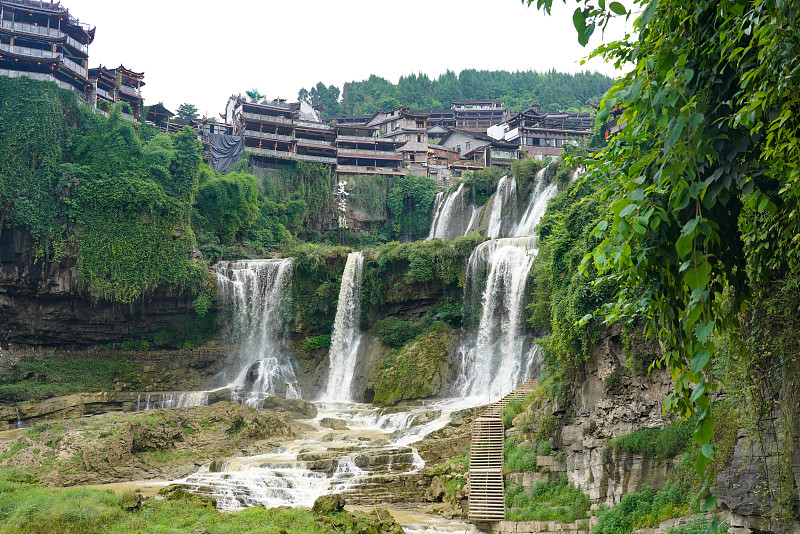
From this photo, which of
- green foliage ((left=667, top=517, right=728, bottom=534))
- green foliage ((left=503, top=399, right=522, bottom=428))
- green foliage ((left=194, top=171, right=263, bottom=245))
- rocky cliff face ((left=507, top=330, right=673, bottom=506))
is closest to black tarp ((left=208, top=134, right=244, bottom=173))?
green foliage ((left=194, top=171, right=263, bottom=245))

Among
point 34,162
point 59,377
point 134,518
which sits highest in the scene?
point 34,162

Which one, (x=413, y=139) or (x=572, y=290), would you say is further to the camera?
(x=413, y=139)

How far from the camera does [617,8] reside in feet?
12.9

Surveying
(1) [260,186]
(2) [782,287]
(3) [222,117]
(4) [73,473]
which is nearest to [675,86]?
(2) [782,287]

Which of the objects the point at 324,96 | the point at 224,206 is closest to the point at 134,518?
the point at 224,206

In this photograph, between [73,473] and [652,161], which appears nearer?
[652,161]

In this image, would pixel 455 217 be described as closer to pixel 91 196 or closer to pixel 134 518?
pixel 91 196

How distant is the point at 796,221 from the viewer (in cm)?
442

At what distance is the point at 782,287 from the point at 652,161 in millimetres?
4571

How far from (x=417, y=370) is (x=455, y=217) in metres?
17.3

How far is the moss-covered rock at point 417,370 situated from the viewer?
33094mm

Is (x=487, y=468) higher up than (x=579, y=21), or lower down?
lower down

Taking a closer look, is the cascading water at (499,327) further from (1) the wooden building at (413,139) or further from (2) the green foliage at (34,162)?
(1) the wooden building at (413,139)

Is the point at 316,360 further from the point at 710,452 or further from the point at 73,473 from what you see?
the point at 710,452
